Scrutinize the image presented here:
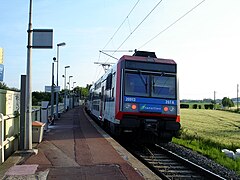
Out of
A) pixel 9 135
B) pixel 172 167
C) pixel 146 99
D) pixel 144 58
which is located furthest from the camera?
pixel 144 58

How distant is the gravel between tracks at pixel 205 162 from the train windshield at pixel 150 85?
7.22 feet

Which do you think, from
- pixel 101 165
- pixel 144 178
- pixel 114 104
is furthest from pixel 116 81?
pixel 144 178

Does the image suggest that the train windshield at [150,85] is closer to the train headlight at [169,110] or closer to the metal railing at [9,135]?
the train headlight at [169,110]

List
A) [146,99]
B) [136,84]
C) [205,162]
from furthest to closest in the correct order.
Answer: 1. [136,84]
2. [146,99]
3. [205,162]

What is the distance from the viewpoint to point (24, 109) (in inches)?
422

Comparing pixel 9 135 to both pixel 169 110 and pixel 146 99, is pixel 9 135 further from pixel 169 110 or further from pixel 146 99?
pixel 169 110

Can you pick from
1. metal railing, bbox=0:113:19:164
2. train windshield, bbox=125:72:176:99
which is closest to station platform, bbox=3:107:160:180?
metal railing, bbox=0:113:19:164

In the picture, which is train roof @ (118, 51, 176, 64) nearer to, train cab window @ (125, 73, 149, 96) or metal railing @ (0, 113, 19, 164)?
train cab window @ (125, 73, 149, 96)

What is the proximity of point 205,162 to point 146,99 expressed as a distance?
3722 mm

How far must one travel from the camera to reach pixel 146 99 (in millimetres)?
14320

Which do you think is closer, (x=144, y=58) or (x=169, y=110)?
(x=169, y=110)

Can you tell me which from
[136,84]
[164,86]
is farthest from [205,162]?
[136,84]

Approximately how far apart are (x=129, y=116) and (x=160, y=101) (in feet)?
4.57

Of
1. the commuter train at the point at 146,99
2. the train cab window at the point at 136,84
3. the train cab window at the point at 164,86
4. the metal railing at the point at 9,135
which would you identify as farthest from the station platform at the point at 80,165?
the train cab window at the point at 164,86
